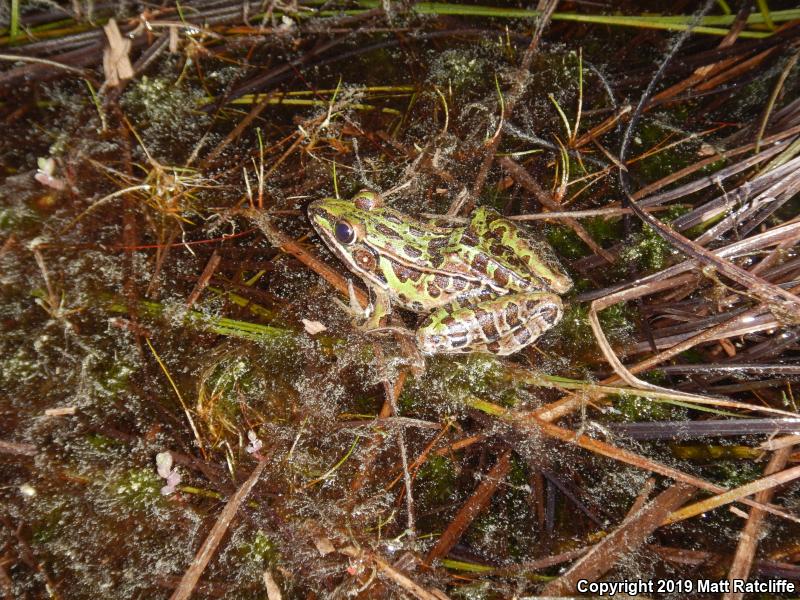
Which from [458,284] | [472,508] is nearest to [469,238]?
[458,284]

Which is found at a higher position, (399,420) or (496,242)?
(496,242)

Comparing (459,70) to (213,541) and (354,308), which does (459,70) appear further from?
(213,541)

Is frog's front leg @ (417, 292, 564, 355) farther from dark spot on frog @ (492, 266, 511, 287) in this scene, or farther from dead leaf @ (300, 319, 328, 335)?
dead leaf @ (300, 319, 328, 335)

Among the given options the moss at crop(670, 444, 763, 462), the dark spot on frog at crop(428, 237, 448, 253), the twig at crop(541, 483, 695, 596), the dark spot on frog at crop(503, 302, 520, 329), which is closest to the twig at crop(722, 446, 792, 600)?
the moss at crop(670, 444, 763, 462)

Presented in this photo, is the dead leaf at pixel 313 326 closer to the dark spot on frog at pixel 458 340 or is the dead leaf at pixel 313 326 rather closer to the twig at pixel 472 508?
the dark spot on frog at pixel 458 340

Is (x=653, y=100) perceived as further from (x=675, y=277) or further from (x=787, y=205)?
(x=675, y=277)

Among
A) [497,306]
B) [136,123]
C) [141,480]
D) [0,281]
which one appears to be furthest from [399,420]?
[136,123]
